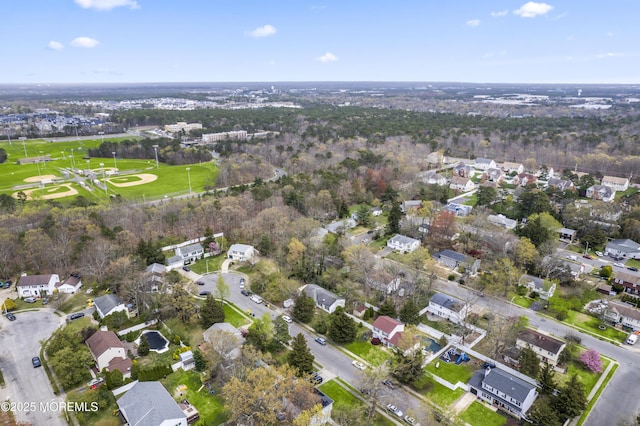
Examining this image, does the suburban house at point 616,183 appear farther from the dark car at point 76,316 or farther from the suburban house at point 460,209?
the dark car at point 76,316

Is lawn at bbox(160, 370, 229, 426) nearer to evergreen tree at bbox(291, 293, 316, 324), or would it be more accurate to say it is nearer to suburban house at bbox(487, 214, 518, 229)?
evergreen tree at bbox(291, 293, 316, 324)

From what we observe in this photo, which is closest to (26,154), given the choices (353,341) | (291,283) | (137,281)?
(137,281)

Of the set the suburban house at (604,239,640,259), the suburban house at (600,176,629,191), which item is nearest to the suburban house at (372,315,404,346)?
the suburban house at (604,239,640,259)

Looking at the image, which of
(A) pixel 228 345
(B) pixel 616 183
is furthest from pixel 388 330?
(B) pixel 616 183

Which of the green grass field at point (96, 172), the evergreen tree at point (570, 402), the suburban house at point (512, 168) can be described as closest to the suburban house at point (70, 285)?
the green grass field at point (96, 172)

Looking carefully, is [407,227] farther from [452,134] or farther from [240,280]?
[452,134]
